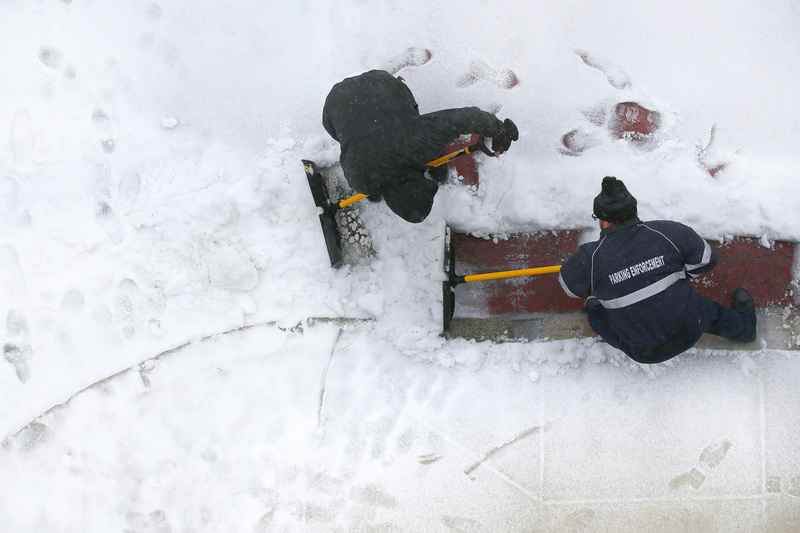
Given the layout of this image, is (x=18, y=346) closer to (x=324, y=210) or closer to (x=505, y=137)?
(x=324, y=210)

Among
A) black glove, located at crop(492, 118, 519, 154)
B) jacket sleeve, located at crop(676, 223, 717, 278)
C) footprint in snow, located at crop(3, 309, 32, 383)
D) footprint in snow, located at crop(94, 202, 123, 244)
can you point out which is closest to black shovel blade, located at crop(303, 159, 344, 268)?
black glove, located at crop(492, 118, 519, 154)

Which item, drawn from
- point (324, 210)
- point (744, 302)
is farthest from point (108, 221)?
point (744, 302)

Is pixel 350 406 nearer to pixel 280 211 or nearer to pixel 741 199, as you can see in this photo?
pixel 280 211

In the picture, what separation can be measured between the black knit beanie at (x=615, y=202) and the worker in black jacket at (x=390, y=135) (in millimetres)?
639

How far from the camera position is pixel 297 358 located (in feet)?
9.25

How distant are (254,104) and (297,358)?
1.44 meters

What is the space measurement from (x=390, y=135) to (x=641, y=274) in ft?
4.06

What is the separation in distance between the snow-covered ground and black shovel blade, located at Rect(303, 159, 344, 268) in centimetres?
11

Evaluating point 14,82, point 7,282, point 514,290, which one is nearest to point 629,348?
point 514,290

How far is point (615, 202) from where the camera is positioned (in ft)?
7.09

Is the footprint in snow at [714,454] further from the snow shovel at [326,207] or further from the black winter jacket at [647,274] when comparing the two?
the snow shovel at [326,207]

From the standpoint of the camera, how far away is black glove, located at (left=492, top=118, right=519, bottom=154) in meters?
2.50

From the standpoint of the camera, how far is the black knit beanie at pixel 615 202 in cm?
214

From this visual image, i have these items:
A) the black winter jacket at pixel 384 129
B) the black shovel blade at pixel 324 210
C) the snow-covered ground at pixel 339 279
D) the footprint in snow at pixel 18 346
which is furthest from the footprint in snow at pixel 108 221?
the black winter jacket at pixel 384 129
